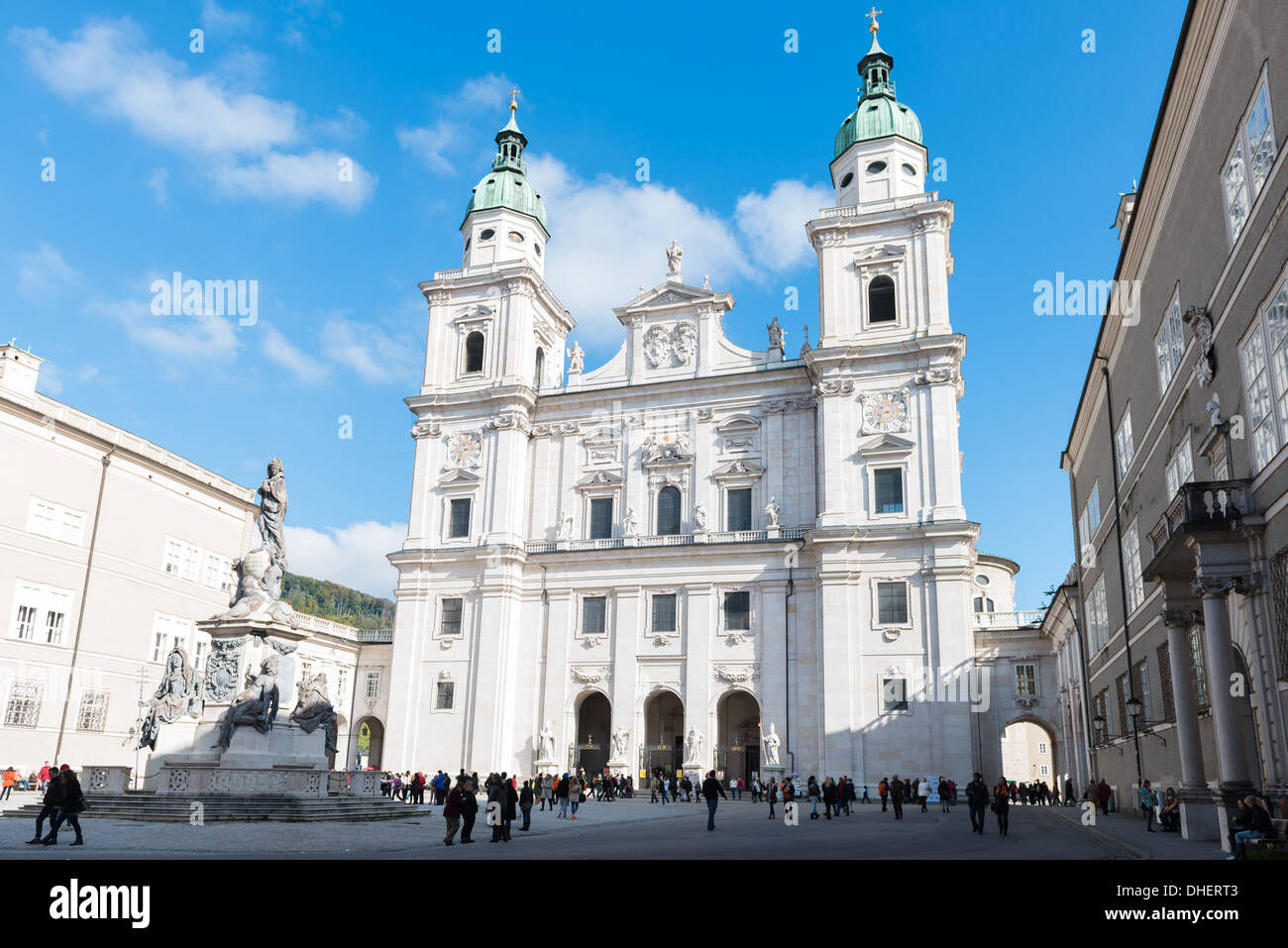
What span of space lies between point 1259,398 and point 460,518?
4060cm

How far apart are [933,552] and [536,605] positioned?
19.4m

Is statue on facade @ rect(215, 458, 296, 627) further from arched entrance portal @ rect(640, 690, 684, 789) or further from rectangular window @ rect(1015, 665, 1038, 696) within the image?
rectangular window @ rect(1015, 665, 1038, 696)

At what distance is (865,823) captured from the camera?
29.0 meters

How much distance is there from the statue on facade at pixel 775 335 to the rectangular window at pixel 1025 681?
19.6m

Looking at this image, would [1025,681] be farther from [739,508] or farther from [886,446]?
[739,508]

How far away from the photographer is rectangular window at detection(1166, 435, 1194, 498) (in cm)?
Answer: 2184

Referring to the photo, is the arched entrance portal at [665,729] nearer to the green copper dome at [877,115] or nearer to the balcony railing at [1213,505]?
the green copper dome at [877,115]

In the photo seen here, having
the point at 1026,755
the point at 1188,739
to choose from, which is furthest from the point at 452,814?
the point at 1026,755

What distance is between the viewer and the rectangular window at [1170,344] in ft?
73.5

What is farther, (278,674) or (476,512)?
(476,512)

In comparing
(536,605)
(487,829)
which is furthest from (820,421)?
(487,829)

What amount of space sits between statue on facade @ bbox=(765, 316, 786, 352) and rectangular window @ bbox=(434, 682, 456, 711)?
23456mm

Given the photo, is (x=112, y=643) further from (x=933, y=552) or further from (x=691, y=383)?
(x=933, y=552)

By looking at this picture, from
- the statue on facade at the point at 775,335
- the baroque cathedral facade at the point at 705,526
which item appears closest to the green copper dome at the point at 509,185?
the baroque cathedral facade at the point at 705,526
